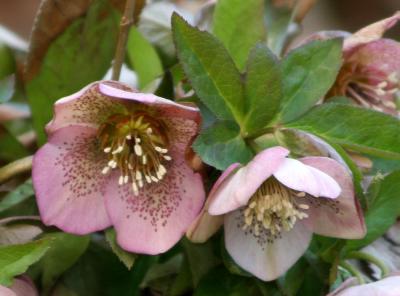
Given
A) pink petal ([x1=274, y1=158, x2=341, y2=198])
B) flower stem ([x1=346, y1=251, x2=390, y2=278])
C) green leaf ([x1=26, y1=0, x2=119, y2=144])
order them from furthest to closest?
1. green leaf ([x1=26, y1=0, x2=119, y2=144])
2. flower stem ([x1=346, y1=251, x2=390, y2=278])
3. pink petal ([x1=274, y1=158, x2=341, y2=198])

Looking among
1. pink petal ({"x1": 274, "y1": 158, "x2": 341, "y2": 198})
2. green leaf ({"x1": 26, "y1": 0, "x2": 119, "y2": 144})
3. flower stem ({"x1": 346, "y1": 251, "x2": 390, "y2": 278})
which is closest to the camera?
pink petal ({"x1": 274, "y1": 158, "x2": 341, "y2": 198})

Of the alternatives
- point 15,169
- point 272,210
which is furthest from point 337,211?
point 15,169

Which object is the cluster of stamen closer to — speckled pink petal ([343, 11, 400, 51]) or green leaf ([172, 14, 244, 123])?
speckled pink petal ([343, 11, 400, 51])

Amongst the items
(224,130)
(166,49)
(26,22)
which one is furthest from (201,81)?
(26,22)

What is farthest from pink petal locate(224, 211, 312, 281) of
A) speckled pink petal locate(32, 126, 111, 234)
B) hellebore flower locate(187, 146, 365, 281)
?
speckled pink petal locate(32, 126, 111, 234)

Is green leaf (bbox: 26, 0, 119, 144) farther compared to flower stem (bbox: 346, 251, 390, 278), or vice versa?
green leaf (bbox: 26, 0, 119, 144)

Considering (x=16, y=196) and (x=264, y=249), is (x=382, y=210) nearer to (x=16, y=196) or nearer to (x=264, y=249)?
(x=264, y=249)

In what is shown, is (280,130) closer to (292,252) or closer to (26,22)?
(292,252)
